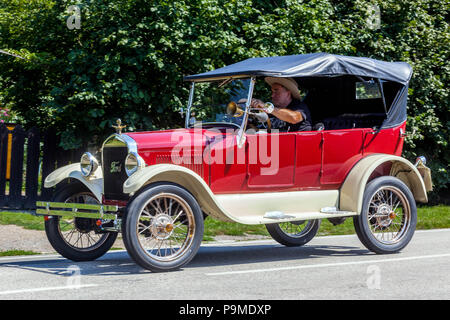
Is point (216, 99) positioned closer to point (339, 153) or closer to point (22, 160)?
point (339, 153)

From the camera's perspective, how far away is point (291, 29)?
41.3ft

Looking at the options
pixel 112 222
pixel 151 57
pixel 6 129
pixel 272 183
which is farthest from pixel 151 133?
pixel 6 129

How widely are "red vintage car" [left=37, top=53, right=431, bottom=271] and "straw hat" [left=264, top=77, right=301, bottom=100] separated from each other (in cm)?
26

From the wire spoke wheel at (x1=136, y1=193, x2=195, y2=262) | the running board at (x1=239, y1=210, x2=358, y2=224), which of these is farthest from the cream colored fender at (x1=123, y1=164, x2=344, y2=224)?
the wire spoke wheel at (x1=136, y1=193, x2=195, y2=262)

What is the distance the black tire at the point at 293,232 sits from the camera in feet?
29.2

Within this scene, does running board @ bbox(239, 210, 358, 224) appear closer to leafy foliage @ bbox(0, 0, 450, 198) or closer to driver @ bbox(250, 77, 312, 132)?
driver @ bbox(250, 77, 312, 132)

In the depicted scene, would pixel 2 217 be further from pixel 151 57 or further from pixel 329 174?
pixel 329 174

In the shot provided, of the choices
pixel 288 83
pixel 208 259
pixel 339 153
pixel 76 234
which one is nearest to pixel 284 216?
pixel 208 259

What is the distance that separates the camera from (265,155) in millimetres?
7410

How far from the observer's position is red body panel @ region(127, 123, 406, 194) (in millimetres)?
6984

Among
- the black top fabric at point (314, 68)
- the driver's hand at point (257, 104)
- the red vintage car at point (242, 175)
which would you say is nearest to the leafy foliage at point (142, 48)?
the black top fabric at point (314, 68)

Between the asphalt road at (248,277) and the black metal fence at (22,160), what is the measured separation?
471cm

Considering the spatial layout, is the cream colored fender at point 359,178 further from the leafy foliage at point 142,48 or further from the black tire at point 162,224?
the black tire at point 162,224

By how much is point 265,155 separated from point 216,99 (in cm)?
108
